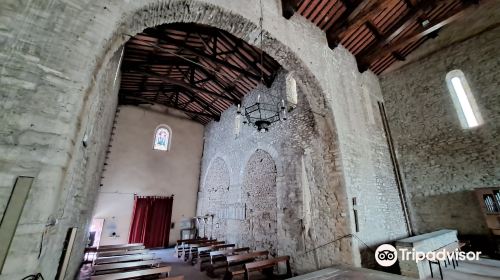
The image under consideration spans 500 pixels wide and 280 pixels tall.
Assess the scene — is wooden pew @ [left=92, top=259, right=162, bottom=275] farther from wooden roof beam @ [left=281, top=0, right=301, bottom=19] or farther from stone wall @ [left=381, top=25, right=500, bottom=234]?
stone wall @ [left=381, top=25, right=500, bottom=234]

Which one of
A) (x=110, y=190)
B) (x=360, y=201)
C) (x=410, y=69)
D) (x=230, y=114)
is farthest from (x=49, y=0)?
(x=410, y=69)

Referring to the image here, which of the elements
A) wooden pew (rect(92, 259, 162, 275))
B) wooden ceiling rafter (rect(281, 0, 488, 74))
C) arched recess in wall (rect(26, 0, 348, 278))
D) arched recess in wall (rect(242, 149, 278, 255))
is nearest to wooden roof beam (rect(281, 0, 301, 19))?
wooden ceiling rafter (rect(281, 0, 488, 74))

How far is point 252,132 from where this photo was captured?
24.3 ft

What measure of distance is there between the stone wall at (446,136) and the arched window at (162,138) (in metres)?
9.64

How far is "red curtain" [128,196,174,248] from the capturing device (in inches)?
339

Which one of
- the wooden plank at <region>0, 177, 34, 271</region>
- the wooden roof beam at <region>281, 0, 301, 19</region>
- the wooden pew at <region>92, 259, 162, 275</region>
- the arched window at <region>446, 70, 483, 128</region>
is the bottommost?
the wooden pew at <region>92, 259, 162, 275</region>

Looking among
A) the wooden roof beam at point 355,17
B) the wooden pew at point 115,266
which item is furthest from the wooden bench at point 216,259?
the wooden roof beam at point 355,17

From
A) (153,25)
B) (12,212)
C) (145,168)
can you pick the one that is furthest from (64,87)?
(145,168)

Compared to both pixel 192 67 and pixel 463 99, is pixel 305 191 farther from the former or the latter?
pixel 192 67

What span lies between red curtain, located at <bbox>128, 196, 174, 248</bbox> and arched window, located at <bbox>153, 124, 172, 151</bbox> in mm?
2419

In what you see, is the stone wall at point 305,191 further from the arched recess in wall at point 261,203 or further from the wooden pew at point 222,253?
the wooden pew at point 222,253

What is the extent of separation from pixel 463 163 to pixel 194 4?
24.4 feet

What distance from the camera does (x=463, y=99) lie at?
566 cm

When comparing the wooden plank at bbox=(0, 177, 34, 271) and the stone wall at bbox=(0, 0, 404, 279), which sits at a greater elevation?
the stone wall at bbox=(0, 0, 404, 279)
